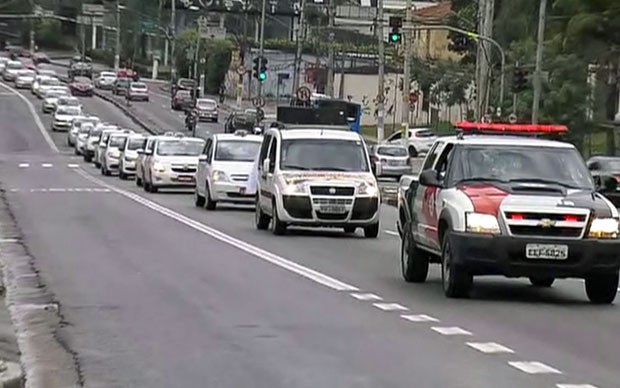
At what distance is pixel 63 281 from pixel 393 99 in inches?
3732

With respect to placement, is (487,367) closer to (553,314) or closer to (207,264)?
(553,314)

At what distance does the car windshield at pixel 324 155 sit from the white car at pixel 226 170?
701cm

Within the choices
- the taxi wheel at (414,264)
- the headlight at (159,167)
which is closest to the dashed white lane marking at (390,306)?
the taxi wheel at (414,264)

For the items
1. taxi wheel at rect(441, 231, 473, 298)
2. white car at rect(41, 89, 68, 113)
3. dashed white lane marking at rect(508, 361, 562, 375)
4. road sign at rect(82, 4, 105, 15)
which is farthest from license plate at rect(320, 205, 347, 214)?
road sign at rect(82, 4, 105, 15)


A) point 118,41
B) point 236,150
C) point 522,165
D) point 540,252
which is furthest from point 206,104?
point 540,252

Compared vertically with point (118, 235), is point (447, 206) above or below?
above

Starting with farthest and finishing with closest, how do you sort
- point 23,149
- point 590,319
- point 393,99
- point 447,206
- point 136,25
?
point 136,25 → point 393,99 → point 23,149 → point 447,206 → point 590,319

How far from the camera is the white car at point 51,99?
10356 centimetres

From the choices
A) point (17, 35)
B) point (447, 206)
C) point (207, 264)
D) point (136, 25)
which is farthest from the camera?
point (17, 35)

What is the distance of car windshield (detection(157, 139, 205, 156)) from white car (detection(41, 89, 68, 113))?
186ft

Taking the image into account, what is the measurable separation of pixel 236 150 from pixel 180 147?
9.26 meters

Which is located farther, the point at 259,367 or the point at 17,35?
the point at 17,35

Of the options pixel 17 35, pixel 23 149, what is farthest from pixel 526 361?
pixel 17 35

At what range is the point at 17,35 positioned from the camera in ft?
575
